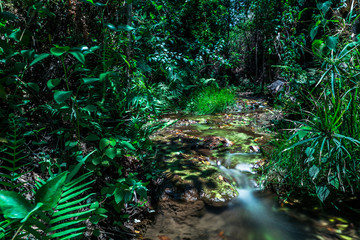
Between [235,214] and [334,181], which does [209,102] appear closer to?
[235,214]

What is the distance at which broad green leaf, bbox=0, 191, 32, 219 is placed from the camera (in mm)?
467

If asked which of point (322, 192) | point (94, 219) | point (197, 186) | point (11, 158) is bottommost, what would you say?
point (197, 186)

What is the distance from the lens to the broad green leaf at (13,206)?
1.53 feet

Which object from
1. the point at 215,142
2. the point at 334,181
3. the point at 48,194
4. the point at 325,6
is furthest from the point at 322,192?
the point at 48,194

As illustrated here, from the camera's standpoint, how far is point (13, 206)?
483 mm

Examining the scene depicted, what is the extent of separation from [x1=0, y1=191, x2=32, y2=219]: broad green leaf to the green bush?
6.50m

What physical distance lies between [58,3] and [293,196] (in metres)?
2.79

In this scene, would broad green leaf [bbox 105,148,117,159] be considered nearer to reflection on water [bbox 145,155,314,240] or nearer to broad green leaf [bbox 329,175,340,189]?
reflection on water [bbox 145,155,314,240]

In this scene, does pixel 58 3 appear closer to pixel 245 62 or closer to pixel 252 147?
pixel 252 147

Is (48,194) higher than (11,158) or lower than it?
higher

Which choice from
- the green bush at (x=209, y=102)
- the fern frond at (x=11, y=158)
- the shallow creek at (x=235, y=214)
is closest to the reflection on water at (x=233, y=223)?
the shallow creek at (x=235, y=214)

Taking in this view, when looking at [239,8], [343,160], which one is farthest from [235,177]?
[239,8]

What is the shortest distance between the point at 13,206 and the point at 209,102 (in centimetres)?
678

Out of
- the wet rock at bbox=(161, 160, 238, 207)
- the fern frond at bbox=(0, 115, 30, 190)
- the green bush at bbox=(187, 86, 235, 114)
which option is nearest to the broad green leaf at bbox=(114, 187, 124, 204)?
the fern frond at bbox=(0, 115, 30, 190)
